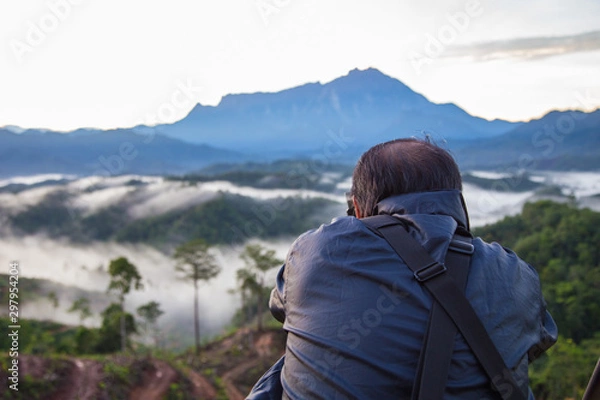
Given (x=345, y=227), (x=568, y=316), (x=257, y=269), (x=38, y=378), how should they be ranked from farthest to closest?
1. (x=257, y=269)
2. (x=568, y=316)
3. (x=38, y=378)
4. (x=345, y=227)

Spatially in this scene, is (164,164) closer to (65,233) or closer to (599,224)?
(65,233)

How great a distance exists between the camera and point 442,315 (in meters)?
0.97

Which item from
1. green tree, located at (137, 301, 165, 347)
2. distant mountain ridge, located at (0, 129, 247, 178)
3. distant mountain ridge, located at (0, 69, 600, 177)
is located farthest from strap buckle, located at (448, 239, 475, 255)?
distant mountain ridge, located at (0, 129, 247, 178)

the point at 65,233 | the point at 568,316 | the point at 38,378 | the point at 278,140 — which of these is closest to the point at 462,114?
the point at 278,140

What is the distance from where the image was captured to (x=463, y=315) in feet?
3.18

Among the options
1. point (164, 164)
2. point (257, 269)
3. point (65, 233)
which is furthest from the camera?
point (164, 164)

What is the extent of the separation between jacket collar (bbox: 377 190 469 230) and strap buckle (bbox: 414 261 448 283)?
7.5 inches

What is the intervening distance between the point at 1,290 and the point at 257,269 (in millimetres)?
18700

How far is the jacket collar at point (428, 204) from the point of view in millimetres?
1163

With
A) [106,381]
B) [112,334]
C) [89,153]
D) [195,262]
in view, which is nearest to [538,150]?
[195,262]

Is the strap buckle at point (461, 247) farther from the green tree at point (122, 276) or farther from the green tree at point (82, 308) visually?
the green tree at point (82, 308)

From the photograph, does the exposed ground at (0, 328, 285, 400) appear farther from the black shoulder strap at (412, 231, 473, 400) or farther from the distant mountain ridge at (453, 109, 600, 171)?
the distant mountain ridge at (453, 109, 600, 171)

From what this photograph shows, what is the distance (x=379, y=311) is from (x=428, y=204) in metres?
0.32

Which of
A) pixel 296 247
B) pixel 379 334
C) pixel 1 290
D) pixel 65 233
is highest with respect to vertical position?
pixel 296 247
